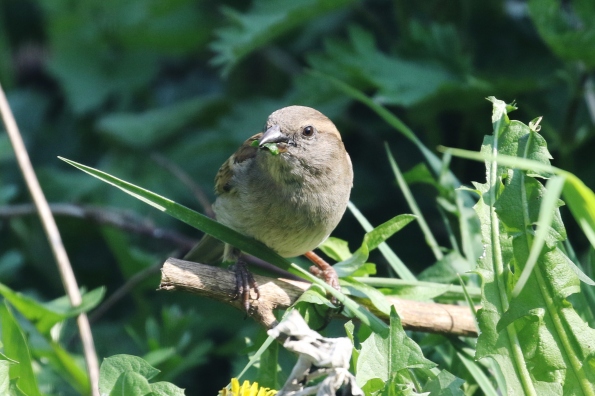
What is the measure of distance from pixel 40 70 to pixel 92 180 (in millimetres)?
1372

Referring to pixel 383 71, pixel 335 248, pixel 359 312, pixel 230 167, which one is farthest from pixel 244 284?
pixel 383 71

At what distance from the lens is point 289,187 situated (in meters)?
2.76

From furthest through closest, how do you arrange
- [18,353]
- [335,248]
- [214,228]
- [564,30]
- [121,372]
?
[564,30]
[335,248]
[214,228]
[18,353]
[121,372]

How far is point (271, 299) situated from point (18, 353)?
65 cm

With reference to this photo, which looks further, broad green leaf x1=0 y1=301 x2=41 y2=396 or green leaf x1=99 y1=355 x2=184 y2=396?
broad green leaf x1=0 y1=301 x2=41 y2=396

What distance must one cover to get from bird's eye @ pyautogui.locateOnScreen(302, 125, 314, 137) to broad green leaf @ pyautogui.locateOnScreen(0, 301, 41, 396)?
119 centimetres

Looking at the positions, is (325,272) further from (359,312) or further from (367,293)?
(359,312)

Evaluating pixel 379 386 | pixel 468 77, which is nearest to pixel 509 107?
pixel 379 386

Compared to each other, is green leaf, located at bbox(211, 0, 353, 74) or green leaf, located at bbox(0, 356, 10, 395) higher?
green leaf, located at bbox(211, 0, 353, 74)

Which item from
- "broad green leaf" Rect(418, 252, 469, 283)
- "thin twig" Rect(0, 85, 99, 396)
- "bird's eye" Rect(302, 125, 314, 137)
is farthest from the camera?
"bird's eye" Rect(302, 125, 314, 137)

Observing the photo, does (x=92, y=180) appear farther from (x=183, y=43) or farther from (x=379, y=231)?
(x=379, y=231)

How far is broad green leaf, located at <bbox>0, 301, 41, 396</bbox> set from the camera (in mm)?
1946

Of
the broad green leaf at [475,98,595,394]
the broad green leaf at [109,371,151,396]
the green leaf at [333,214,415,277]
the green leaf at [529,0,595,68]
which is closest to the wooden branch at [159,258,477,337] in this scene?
the green leaf at [333,214,415,277]

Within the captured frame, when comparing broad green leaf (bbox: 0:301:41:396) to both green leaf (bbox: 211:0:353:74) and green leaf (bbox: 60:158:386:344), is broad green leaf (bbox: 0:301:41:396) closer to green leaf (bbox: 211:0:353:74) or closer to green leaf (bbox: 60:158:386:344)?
green leaf (bbox: 60:158:386:344)
